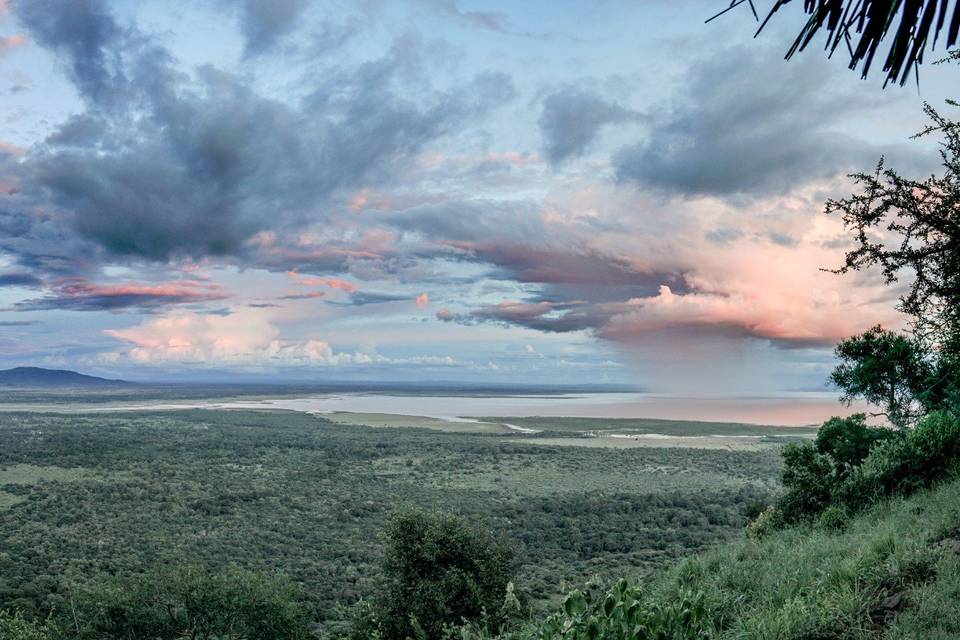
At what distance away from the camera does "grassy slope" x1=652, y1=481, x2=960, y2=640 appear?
5.95m

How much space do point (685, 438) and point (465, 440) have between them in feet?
149

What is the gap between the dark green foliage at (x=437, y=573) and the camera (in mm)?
22250

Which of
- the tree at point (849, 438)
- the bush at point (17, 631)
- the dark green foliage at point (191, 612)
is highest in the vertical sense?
the tree at point (849, 438)

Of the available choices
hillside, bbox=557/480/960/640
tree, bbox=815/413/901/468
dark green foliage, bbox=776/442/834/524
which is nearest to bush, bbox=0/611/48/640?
hillside, bbox=557/480/960/640

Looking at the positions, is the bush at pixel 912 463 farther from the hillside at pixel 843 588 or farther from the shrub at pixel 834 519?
the hillside at pixel 843 588

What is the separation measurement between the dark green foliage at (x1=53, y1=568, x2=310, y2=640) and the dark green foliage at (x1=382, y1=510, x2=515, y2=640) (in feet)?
20.3

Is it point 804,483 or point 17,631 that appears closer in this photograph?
point 804,483

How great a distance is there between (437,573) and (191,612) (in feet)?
40.1

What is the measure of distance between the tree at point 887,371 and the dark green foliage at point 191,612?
27.5 m

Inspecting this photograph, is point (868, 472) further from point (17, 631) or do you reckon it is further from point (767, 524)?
point (17, 631)

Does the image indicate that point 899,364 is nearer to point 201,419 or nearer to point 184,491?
point 184,491

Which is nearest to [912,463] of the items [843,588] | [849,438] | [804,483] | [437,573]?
[804,483]

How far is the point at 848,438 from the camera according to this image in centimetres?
2473

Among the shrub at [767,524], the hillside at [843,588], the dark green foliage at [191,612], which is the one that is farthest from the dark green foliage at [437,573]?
the hillside at [843,588]
